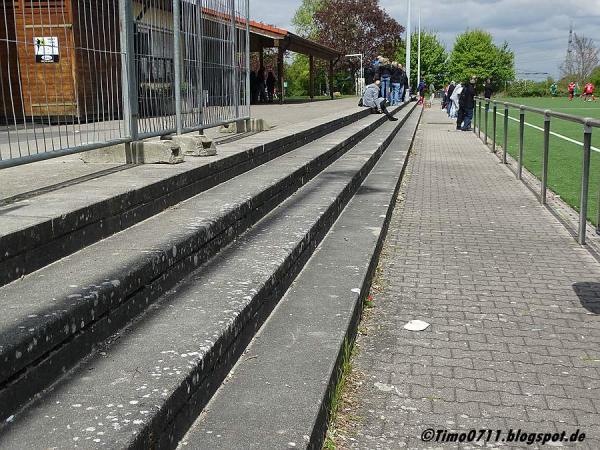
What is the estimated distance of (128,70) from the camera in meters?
5.61

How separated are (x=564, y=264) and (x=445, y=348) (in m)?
2.53

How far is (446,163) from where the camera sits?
14.3 m

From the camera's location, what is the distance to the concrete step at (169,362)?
2.08 metres

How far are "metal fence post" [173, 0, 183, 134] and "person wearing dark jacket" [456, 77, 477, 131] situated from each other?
1803 centimetres

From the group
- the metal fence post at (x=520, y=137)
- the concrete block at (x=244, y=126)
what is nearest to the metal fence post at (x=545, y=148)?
the metal fence post at (x=520, y=137)

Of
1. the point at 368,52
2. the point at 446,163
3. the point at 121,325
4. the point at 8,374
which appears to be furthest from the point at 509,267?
the point at 368,52

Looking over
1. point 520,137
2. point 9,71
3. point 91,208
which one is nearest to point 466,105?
point 520,137

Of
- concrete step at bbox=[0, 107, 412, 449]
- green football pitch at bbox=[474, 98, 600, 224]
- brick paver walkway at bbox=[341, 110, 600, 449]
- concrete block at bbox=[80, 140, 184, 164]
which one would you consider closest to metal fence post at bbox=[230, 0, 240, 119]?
brick paver walkway at bbox=[341, 110, 600, 449]

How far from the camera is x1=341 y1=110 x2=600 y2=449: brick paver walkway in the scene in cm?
317

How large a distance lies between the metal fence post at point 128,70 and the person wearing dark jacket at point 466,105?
62.7 feet

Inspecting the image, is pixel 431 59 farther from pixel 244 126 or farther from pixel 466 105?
pixel 244 126

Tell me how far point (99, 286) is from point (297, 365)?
3.02 feet

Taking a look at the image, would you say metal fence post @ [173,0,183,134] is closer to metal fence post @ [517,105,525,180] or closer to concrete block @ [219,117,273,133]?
concrete block @ [219,117,273,133]

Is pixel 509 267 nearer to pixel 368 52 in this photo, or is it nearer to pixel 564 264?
pixel 564 264
